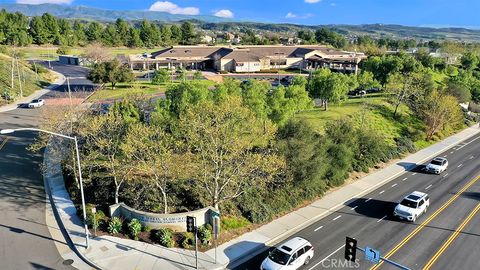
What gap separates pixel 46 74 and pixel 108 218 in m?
72.6

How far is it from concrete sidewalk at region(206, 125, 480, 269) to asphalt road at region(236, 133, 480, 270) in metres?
0.62

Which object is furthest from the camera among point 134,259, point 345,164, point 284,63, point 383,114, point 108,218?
point 284,63

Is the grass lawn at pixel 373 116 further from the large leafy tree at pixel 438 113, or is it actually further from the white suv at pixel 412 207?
the white suv at pixel 412 207

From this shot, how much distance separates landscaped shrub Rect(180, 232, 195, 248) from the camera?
945 inches

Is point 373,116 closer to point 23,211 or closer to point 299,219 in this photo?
point 299,219

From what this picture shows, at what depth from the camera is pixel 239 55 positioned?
10919 cm

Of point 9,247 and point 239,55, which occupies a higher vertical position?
point 239,55

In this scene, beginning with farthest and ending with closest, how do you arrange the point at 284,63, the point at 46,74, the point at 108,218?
the point at 284,63 < the point at 46,74 < the point at 108,218

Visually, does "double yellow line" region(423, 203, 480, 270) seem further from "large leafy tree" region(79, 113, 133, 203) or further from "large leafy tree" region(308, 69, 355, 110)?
"large leafy tree" region(308, 69, 355, 110)

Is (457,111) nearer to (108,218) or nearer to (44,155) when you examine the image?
(108,218)

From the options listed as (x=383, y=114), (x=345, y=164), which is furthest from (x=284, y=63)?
(x=345, y=164)

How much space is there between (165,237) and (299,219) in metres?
10.2

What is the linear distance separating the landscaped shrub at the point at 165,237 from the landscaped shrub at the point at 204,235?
1.83 m

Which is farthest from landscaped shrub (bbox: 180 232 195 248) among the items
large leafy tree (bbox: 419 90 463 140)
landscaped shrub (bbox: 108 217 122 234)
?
large leafy tree (bbox: 419 90 463 140)
